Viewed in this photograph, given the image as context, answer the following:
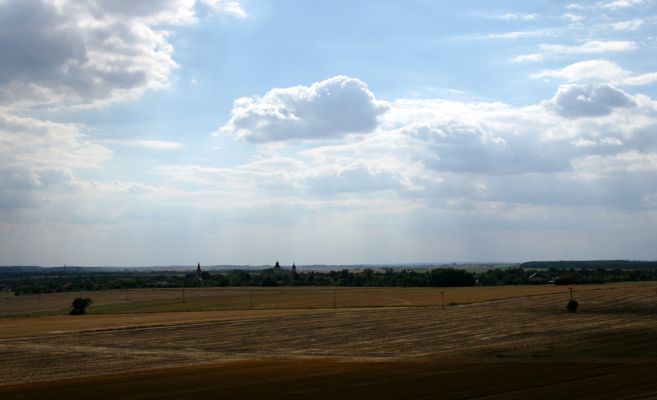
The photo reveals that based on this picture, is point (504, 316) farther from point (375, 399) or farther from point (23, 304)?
point (23, 304)

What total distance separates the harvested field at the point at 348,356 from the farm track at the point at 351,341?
3.1 inches

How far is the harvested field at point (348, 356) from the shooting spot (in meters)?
27.9

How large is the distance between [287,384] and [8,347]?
Result: 2644 centimetres

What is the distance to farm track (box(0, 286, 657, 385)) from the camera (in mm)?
37219

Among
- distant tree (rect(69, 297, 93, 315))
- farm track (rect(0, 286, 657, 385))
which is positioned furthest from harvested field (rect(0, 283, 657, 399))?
distant tree (rect(69, 297, 93, 315))

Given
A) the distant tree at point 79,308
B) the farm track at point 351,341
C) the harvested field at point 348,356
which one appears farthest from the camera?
the distant tree at point 79,308

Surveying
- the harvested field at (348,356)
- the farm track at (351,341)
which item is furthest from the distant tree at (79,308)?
the farm track at (351,341)

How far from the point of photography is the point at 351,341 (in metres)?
47.4

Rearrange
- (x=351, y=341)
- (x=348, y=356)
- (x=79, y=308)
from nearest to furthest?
(x=348, y=356), (x=351, y=341), (x=79, y=308)

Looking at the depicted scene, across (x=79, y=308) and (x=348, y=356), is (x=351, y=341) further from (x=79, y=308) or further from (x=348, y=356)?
(x=79, y=308)

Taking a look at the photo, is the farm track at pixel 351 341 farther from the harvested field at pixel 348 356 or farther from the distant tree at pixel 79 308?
the distant tree at pixel 79 308

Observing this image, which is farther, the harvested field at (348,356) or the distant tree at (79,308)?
the distant tree at (79,308)

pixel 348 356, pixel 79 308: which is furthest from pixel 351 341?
pixel 79 308

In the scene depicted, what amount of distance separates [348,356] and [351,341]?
7.91 m
